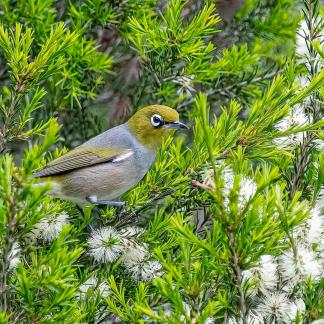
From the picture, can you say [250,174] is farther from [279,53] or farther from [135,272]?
[279,53]

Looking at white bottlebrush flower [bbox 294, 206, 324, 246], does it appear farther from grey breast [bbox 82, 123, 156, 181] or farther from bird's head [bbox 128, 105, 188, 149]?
grey breast [bbox 82, 123, 156, 181]

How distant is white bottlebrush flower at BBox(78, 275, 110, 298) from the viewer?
2189mm

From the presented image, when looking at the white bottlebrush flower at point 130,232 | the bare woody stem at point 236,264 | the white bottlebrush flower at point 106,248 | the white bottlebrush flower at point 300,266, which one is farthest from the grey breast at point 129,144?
the bare woody stem at point 236,264

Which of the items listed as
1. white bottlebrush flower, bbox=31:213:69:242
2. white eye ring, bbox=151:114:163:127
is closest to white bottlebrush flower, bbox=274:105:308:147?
white bottlebrush flower, bbox=31:213:69:242

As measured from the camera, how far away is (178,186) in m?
2.55

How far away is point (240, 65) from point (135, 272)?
1421mm

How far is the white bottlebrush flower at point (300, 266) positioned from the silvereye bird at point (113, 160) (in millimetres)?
1518

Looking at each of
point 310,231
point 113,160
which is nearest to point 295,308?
point 310,231

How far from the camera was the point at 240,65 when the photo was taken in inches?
136

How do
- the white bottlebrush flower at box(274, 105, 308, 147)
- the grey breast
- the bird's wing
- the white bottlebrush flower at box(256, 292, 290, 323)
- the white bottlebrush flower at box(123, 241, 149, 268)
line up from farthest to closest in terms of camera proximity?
the grey breast < the bird's wing < the white bottlebrush flower at box(123, 241, 149, 268) < the white bottlebrush flower at box(274, 105, 308, 147) < the white bottlebrush flower at box(256, 292, 290, 323)

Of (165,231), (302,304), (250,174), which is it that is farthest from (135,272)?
(302,304)

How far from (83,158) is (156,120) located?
0.44m

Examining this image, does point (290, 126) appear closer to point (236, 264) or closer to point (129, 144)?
point (236, 264)

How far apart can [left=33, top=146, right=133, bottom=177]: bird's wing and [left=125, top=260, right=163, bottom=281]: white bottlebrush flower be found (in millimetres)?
929
